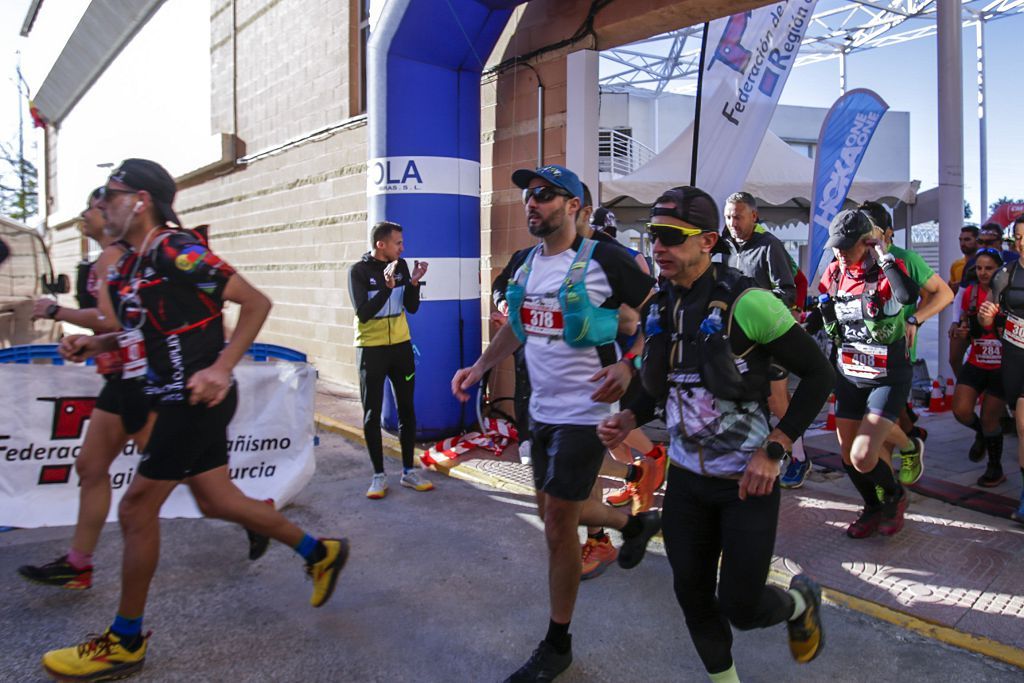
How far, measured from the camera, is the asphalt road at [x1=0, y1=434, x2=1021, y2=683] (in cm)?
307

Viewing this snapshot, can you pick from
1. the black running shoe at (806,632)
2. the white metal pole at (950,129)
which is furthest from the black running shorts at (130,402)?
the white metal pole at (950,129)

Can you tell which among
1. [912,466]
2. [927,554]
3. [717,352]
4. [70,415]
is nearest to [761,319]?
[717,352]

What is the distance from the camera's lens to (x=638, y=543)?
11.6ft

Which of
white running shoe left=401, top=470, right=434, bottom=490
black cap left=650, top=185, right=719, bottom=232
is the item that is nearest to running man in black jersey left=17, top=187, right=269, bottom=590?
white running shoe left=401, top=470, right=434, bottom=490

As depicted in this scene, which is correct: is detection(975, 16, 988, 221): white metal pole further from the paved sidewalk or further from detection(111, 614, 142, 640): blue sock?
detection(111, 614, 142, 640): blue sock

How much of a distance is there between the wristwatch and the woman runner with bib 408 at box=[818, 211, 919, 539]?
2127mm

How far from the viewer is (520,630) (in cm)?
→ 343

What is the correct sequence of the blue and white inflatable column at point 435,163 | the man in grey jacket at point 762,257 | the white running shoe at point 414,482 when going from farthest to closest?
1. the blue and white inflatable column at point 435,163
2. the white running shoe at point 414,482
3. the man in grey jacket at point 762,257

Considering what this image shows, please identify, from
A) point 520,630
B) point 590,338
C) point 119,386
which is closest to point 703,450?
point 590,338

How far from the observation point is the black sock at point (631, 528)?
3.57 metres

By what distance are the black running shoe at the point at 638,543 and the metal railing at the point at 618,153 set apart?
18149 millimetres

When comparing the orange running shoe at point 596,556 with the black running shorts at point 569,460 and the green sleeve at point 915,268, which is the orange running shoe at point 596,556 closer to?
the black running shorts at point 569,460

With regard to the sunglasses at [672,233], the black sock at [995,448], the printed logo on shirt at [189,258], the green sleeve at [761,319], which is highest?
the sunglasses at [672,233]

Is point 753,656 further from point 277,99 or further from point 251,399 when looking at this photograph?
point 277,99
